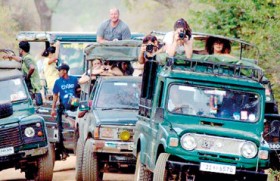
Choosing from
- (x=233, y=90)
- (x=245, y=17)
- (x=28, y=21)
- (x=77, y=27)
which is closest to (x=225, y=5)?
(x=245, y=17)

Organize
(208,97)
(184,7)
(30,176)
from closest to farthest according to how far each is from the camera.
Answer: (208,97) < (30,176) < (184,7)

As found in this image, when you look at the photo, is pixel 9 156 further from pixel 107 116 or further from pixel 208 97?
pixel 208 97

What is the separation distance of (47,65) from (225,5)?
635cm

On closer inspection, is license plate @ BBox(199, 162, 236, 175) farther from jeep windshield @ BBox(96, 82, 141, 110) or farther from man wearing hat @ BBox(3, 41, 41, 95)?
man wearing hat @ BBox(3, 41, 41, 95)

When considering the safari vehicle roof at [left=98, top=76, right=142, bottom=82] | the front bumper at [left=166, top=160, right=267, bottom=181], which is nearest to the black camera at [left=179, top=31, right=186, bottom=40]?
the front bumper at [left=166, top=160, right=267, bottom=181]

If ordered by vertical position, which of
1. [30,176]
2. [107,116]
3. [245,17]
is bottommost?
[30,176]

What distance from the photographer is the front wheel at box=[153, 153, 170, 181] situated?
13.1 metres

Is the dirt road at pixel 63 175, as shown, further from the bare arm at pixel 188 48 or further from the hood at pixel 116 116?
the bare arm at pixel 188 48

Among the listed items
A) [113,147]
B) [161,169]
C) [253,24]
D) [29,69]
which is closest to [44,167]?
[113,147]

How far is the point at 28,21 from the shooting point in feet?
192

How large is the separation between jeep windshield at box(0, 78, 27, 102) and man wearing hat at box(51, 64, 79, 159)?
7.37 ft

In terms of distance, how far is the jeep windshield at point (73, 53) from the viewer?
89.4 feet

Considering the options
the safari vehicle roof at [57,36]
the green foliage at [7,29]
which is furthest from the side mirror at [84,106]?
the green foliage at [7,29]

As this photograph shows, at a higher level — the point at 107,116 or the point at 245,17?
the point at 245,17
